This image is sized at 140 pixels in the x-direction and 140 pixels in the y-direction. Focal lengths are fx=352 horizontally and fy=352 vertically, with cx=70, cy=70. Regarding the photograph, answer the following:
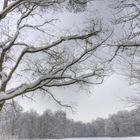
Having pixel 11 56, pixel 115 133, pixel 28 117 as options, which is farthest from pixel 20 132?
pixel 11 56

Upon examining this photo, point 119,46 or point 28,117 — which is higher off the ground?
point 28,117

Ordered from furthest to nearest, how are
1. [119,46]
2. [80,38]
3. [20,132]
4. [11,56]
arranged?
1. [20,132]
2. [11,56]
3. [80,38]
4. [119,46]

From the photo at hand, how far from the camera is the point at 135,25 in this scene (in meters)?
7.21

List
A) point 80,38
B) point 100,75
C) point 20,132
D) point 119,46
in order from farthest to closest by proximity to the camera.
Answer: point 20,132, point 80,38, point 100,75, point 119,46

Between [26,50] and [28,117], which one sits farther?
[28,117]

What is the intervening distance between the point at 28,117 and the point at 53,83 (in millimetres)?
82160

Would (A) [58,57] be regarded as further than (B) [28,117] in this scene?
No

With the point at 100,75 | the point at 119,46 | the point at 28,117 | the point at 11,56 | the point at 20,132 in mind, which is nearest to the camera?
the point at 119,46

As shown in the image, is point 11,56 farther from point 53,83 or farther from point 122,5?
point 122,5

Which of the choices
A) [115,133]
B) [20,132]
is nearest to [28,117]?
[20,132]

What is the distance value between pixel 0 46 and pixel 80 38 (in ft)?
7.95

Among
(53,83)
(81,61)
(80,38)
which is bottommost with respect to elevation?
(53,83)

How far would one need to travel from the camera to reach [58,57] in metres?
10.8

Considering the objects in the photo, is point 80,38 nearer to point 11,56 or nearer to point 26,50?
point 26,50
